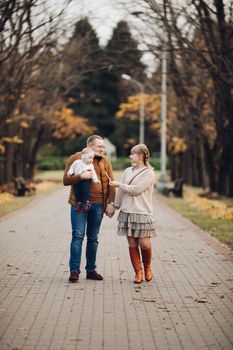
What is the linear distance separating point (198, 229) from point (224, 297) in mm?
8749

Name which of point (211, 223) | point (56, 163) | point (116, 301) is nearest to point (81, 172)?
point (116, 301)

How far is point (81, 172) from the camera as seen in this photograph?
954 centimetres

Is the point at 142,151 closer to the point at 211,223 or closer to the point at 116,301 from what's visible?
the point at 116,301

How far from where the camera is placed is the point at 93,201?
9859 mm

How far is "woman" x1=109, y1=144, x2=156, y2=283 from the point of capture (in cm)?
971

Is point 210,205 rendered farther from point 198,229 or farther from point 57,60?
point 57,60

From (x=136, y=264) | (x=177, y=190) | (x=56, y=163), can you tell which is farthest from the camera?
(x=56, y=163)

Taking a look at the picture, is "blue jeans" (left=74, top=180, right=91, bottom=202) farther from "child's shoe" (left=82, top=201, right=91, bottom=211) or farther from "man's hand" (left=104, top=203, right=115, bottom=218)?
"man's hand" (left=104, top=203, right=115, bottom=218)

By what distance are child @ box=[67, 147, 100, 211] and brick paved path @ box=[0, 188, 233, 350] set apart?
99 centimetres

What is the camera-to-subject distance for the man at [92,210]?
9781mm

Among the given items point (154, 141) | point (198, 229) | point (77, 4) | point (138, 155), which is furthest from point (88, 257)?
point (154, 141)

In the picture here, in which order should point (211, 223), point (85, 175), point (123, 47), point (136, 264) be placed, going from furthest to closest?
point (123, 47)
point (211, 223)
point (136, 264)
point (85, 175)

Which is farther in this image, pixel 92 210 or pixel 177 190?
pixel 177 190

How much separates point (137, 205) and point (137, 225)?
24cm
